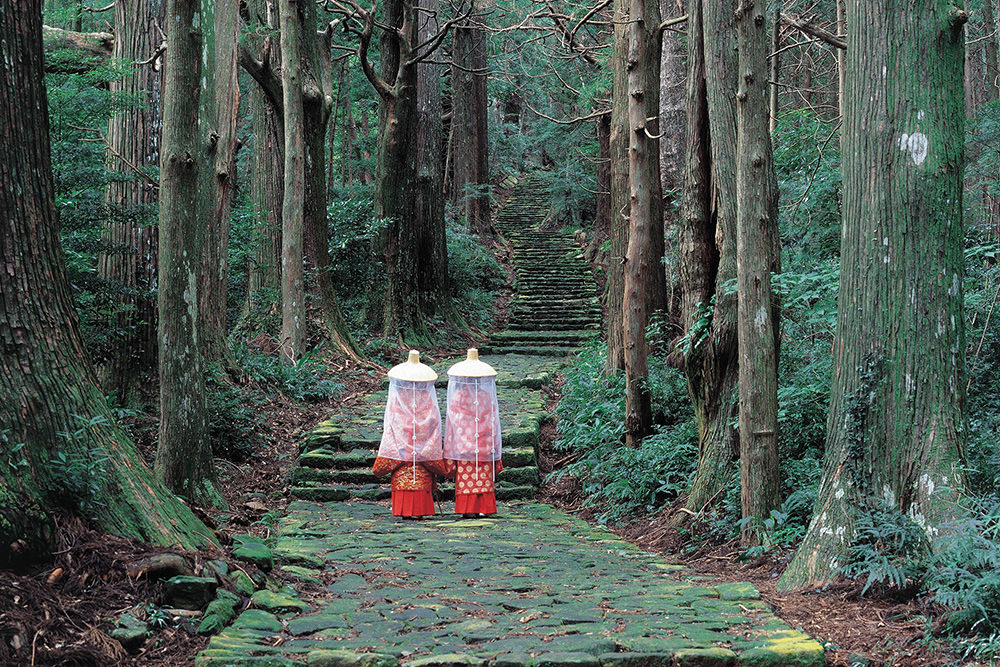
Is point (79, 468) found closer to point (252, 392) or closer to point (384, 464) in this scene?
point (384, 464)

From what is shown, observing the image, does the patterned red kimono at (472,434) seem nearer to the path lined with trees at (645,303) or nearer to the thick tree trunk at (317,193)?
the path lined with trees at (645,303)

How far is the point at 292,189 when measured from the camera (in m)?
12.8

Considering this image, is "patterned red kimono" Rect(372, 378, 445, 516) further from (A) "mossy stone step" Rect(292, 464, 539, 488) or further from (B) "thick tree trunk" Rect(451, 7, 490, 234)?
(B) "thick tree trunk" Rect(451, 7, 490, 234)

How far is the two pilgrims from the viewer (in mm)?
8359

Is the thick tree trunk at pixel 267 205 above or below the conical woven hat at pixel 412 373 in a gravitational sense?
above

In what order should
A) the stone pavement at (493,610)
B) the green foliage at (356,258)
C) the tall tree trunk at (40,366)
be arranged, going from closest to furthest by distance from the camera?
1. the stone pavement at (493,610)
2. the tall tree trunk at (40,366)
3. the green foliage at (356,258)

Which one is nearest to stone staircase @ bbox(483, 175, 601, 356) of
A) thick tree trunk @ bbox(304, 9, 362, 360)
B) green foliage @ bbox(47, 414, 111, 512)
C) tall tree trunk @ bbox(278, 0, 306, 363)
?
thick tree trunk @ bbox(304, 9, 362, 360)

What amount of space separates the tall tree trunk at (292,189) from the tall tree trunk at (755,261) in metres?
8.18

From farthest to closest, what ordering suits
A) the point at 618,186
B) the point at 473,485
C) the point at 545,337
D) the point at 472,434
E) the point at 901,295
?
1. the point at 545,337
2. the point at 618,186
3. the point at 473,485
4. the point at 472,434
5. the point at 901,295

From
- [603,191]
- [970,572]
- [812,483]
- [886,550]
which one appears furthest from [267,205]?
[970,572]

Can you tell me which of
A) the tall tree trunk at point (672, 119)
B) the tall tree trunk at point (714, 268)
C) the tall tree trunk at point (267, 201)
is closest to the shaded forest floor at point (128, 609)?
the tall tree trunk at point (714, 268)

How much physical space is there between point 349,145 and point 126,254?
72.8ft

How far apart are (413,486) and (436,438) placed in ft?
1.92

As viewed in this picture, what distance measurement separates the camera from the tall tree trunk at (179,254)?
22.3 feet
